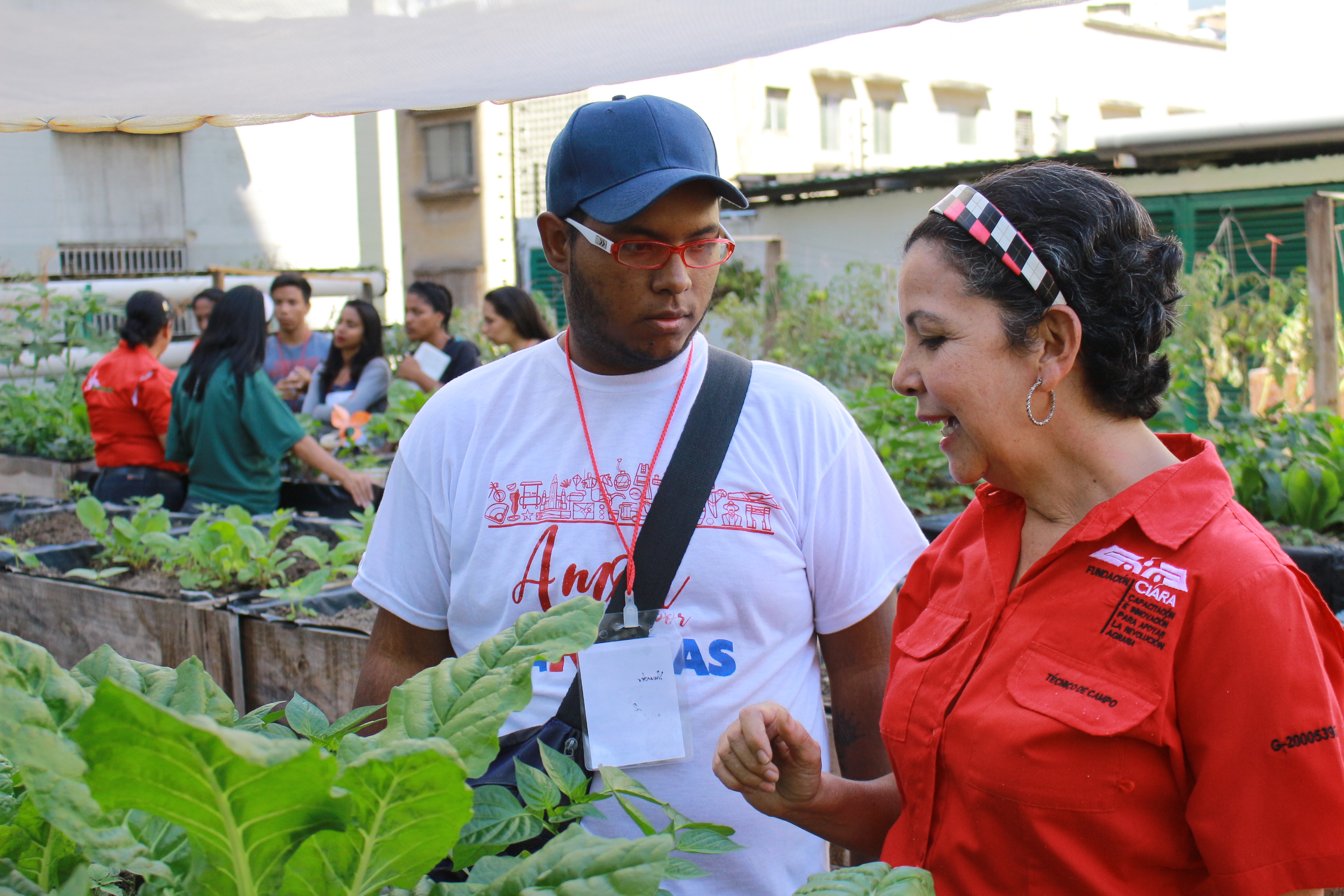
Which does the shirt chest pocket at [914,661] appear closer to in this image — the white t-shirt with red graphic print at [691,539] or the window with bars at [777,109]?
the white t-shirt with red graphic print at [691,539]

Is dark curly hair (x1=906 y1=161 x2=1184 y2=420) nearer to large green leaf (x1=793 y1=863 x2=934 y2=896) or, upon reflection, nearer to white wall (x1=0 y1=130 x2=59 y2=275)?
large green leaf (x1=793 y1=863 x2=934 y2=896)

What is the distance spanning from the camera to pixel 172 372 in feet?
17.5

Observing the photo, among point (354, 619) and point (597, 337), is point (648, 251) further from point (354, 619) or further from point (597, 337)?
point (354, 619)

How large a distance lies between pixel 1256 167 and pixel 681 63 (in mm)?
7921

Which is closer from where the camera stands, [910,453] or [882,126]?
[910,453]

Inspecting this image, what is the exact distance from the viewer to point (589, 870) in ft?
2.43

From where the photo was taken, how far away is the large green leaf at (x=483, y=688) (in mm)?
845

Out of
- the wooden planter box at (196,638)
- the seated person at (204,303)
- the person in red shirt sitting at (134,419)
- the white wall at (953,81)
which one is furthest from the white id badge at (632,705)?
the white wall at (953,81)

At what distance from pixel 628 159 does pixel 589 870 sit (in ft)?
3.78

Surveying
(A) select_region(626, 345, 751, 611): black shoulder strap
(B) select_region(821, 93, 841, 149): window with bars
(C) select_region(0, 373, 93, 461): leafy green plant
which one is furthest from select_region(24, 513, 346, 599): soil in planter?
(B) select_region(821, 93, 841, 149): window with bars

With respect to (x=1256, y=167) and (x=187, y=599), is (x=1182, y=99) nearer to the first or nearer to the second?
(x=1256, y=167)

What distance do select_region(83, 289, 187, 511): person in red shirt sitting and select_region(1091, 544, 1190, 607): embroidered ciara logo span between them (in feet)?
14.9

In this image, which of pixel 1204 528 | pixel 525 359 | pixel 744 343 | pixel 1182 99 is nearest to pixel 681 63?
pixel 525 359

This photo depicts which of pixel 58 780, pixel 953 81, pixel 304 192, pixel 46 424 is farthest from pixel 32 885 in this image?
A: pixel 953 81
